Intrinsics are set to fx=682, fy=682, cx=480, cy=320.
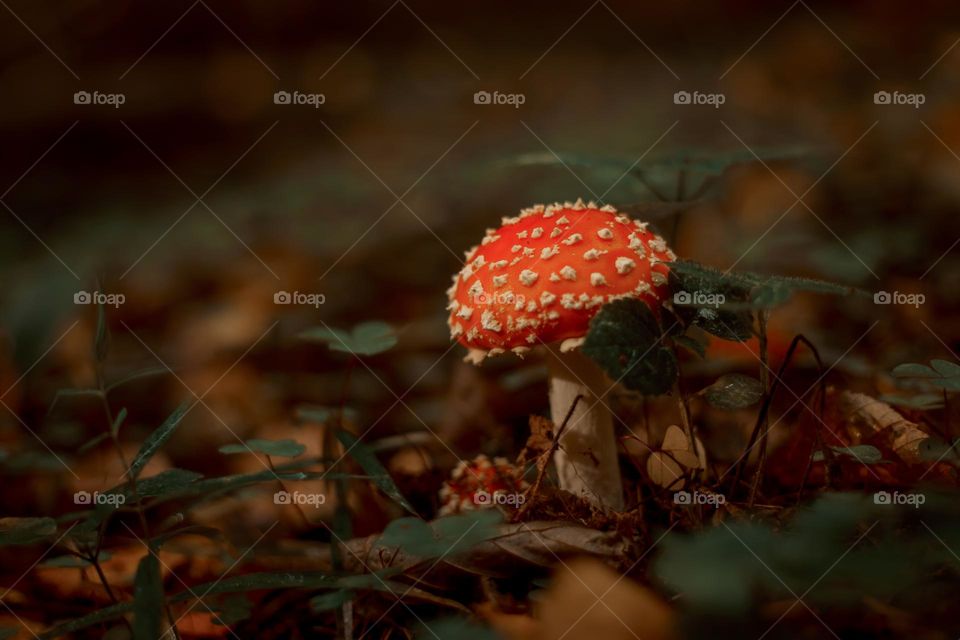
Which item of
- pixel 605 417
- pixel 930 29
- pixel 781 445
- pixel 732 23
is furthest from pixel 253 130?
pixel 930 29

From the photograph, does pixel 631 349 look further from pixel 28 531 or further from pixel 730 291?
pixel 28 531

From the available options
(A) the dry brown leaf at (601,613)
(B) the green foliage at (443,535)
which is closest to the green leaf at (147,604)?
(B) the green foliage at (443,535)

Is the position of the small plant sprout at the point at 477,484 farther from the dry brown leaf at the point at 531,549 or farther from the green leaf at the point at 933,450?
the green leaf at the point at 933,450

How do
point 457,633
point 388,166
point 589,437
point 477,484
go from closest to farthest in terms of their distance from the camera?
point 457,633
point 589,437
point 477,484
point 388,166

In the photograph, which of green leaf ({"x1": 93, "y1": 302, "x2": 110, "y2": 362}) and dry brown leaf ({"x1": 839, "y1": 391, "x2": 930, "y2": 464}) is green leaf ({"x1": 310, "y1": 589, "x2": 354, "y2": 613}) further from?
dry brown leaf ({"x1": 839, "y1": 391, "x2": 930, "y2": 464})

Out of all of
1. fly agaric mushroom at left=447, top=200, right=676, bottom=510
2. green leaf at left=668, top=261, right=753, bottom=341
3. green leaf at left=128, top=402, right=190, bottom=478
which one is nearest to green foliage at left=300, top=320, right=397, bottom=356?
fly agaric mushroom at left=447, top=200, right=676, bottom=510

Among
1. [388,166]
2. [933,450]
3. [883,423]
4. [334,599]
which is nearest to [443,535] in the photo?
[334,599]
